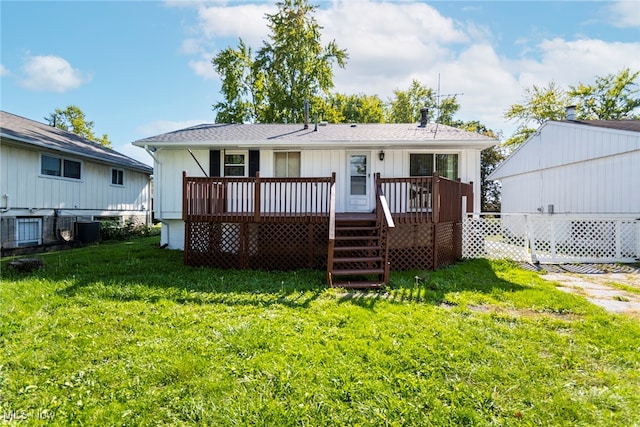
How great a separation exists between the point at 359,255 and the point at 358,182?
2960 mm

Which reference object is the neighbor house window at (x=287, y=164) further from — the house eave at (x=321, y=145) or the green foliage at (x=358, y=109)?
the green foliage at (x=358, y=109)

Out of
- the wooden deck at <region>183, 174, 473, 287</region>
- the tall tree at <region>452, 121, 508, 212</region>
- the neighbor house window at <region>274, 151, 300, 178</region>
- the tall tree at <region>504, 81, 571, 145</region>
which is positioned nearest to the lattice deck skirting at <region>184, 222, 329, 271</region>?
the wooden deck at <region>183, 174, 473, 287</region>

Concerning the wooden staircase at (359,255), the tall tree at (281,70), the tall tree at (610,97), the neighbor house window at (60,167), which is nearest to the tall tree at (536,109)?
the tall tree at (610,97)

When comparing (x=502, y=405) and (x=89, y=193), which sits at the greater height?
(x=89, y=193)

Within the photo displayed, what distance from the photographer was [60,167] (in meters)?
11.4

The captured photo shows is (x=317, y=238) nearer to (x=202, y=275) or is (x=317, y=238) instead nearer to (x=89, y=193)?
(x=202, y=275)

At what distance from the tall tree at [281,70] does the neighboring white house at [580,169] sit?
1383 cm

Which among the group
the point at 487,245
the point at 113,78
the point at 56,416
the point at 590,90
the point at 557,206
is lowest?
the point at 56,416

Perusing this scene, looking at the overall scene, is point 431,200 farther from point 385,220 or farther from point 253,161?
point 253,161

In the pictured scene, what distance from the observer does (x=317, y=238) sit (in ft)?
25.3

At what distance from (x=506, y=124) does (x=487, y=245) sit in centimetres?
2250

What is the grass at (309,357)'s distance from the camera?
8.38 feet

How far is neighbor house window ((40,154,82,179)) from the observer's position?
424 inches

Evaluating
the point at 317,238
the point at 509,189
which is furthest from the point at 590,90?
the point at 317,238
